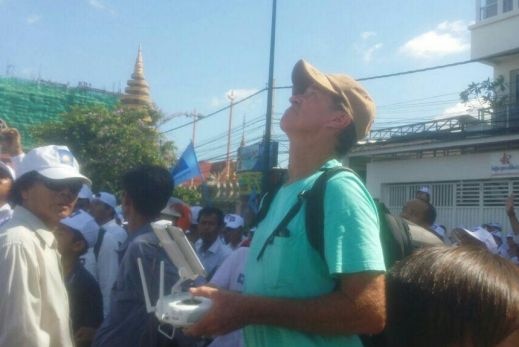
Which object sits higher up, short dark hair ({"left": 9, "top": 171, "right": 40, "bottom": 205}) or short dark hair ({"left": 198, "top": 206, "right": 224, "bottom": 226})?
short dark hair ({"left": 9, "top": 171, "right": 40, "bottom": 205})

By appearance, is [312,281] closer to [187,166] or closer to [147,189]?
[147,189]

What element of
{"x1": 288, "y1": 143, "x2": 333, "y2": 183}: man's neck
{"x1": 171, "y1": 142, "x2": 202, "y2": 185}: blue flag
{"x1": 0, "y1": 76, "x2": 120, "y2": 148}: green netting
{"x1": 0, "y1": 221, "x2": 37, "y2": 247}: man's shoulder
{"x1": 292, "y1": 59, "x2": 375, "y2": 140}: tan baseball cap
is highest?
{"x1": 0, "y1": 76, "x2": 120, "y2": 148}: green netting

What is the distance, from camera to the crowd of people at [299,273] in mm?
1351

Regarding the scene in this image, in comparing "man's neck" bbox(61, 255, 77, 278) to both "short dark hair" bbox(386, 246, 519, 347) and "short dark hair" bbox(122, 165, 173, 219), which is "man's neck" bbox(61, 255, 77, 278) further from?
"short dark hair" bbox(386, 246, 519, 347)

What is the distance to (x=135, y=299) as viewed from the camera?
314 cm

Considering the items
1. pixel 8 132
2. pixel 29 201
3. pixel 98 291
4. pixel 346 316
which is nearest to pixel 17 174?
pixel 29 201

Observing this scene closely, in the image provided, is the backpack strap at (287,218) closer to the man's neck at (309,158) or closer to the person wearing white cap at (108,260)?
the man's neck at (309,158)

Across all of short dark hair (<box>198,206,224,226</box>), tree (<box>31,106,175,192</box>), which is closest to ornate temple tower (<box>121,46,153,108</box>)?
tree (<box>31,106,175,192</box>)

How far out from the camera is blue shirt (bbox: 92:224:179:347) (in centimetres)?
307

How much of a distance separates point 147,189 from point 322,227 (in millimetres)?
2101

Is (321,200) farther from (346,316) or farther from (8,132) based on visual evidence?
(8,132)

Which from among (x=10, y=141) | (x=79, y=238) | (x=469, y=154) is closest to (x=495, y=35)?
(x=469, y=154)

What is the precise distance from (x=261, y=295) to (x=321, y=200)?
1.04 ft

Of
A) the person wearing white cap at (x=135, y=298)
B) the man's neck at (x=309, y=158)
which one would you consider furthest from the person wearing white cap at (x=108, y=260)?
the man's neck at (x=309, y=158)
